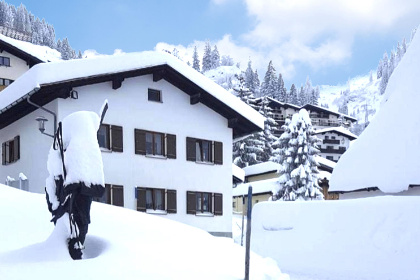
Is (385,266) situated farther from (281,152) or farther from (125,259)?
(281,152)

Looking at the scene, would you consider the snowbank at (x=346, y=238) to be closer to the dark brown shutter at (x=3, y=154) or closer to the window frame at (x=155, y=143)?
the window frame at (x=155, y=143)

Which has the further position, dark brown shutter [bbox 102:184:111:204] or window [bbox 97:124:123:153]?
window [bbox 97:124:123:153]

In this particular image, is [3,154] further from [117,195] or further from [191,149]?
[191,149]

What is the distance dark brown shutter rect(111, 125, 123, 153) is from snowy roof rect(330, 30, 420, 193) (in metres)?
Result: 9.94

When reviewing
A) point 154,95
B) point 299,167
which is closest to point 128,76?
point 154,95

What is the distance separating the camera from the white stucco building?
16422 millimetres

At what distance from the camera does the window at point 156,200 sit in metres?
18.2

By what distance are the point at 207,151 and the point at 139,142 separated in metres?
3.72

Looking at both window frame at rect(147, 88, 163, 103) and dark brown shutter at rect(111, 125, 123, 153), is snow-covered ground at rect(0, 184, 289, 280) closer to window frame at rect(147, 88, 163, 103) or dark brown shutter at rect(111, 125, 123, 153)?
dark brown shutter at rect(111, 125, 123, 153)

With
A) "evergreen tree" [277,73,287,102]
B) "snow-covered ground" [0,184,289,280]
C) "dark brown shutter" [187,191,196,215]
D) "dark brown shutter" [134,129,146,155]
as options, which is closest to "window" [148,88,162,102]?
"dark brown shutter" [134,129,146,155]

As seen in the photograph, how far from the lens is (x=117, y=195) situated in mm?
17422

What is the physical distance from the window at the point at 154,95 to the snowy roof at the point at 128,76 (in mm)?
582

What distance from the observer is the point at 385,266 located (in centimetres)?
1155

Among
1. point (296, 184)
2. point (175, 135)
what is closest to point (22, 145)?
point (175, 135)
